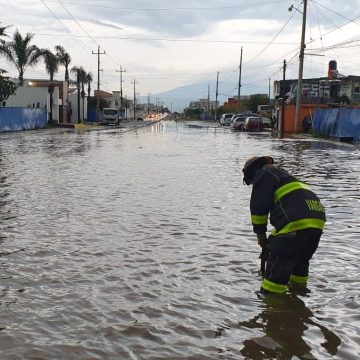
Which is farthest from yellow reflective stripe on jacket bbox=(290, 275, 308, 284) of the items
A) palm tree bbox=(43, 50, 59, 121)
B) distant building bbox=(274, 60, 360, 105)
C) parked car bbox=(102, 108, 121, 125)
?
parked car bbox=(102, 108, 121, 125)

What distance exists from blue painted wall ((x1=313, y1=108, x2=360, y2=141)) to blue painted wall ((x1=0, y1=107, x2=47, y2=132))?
905 inches

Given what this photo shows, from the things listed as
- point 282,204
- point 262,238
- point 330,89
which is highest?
point 330,89

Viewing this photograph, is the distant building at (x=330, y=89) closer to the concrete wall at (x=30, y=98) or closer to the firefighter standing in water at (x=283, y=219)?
the concrete wall at (x=30, y=98)

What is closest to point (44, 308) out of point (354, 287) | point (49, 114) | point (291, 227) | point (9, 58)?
point (291, 227)

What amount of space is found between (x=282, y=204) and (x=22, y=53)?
54.7m

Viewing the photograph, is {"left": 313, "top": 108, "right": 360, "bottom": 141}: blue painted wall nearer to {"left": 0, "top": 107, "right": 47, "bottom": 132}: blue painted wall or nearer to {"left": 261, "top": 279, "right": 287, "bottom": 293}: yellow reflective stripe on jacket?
{"left": 0, "top": 107, "right": 47, "bottom": 132}: blue painted wall

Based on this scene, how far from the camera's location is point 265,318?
458cm

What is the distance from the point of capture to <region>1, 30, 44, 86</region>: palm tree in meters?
53.6

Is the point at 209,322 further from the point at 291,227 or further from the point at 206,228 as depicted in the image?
the point at 206,228

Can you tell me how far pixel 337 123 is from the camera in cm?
3394

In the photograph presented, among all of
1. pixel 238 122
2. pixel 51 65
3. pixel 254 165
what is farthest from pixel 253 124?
pixel 254 165

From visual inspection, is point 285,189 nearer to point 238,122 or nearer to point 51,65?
point 238,122

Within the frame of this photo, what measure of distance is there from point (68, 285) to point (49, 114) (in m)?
58.6

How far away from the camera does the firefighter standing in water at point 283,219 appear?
179 inches
